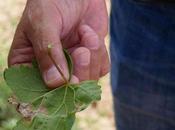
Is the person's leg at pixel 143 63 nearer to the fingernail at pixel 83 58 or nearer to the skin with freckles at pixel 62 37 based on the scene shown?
the skin with freckles at pixel 62 37

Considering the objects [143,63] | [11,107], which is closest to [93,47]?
[143,63]

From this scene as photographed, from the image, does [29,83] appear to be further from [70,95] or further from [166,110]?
[166,110]

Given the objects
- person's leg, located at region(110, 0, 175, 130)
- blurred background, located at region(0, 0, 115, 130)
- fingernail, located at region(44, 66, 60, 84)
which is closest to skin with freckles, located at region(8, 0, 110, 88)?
fingernail, located at region(44, 66, 60, 84)

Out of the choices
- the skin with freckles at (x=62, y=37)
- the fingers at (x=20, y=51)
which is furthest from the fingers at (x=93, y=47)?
the fingers at (x=20, y=51)

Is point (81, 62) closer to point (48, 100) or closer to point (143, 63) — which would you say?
point (48, 100)

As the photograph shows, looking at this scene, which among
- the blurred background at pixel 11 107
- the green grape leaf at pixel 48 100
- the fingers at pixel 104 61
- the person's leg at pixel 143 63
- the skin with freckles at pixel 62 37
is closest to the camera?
the green grape leaf at pixel 48 100

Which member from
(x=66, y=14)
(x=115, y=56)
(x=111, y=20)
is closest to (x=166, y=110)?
(x=115, y=56)
